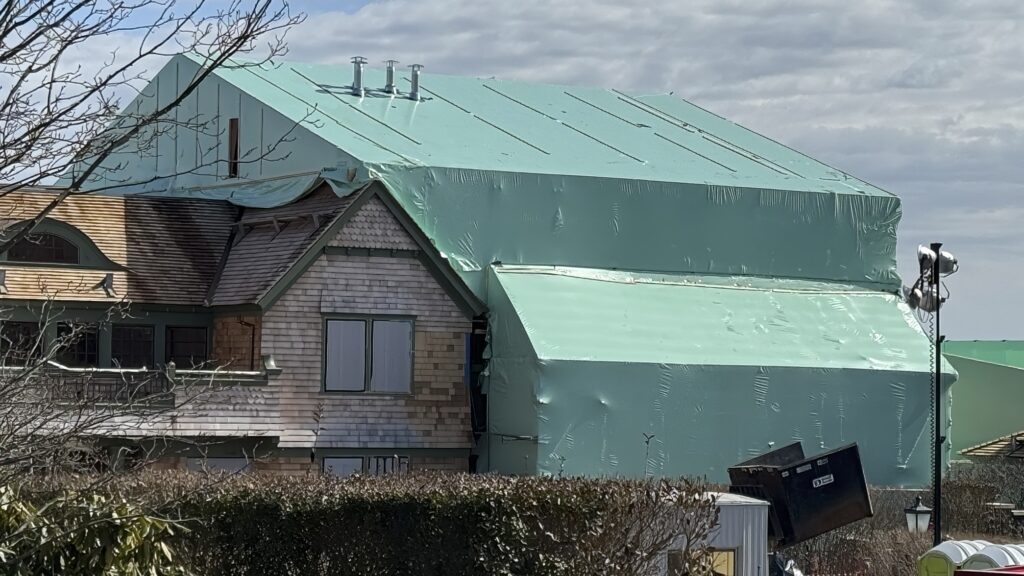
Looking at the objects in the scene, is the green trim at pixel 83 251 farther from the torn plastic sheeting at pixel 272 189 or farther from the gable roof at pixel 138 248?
the torn plastic sheeting at pixel 272 189

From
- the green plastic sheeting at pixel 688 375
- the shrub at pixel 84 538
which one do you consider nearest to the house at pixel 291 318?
the green plastic sheeting at pixel 688 375

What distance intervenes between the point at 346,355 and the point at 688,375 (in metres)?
7.75

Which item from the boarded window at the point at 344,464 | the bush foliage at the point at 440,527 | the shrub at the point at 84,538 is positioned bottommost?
the boarded window at the point at 344,464

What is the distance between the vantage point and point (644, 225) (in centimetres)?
4066

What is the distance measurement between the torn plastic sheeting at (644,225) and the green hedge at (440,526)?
655 inches

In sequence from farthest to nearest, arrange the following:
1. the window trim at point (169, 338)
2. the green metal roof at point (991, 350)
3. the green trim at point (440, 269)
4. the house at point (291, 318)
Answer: the green metal roof at point (991, 350), the green trim at point (440, 269), the window trim at point (169, 338), the house at point (291, 318)

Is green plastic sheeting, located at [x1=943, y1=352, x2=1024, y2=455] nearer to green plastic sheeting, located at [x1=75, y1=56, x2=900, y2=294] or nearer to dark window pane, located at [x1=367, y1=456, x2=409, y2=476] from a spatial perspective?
green plastic sheeting, located at [x1=75, y1=56, x2=900, y2=294]

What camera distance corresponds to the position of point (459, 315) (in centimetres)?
3747

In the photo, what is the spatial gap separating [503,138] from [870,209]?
33.7 feet

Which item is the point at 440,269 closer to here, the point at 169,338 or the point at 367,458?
the point at 367,458

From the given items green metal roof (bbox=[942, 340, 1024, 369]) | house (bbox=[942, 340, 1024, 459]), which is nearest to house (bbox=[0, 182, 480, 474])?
house (bbox=[942, 340, 1024, 459])

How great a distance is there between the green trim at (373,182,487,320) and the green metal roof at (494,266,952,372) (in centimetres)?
89

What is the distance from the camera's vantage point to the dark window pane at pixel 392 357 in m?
36.4

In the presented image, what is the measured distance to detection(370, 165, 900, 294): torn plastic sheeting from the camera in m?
38.3
